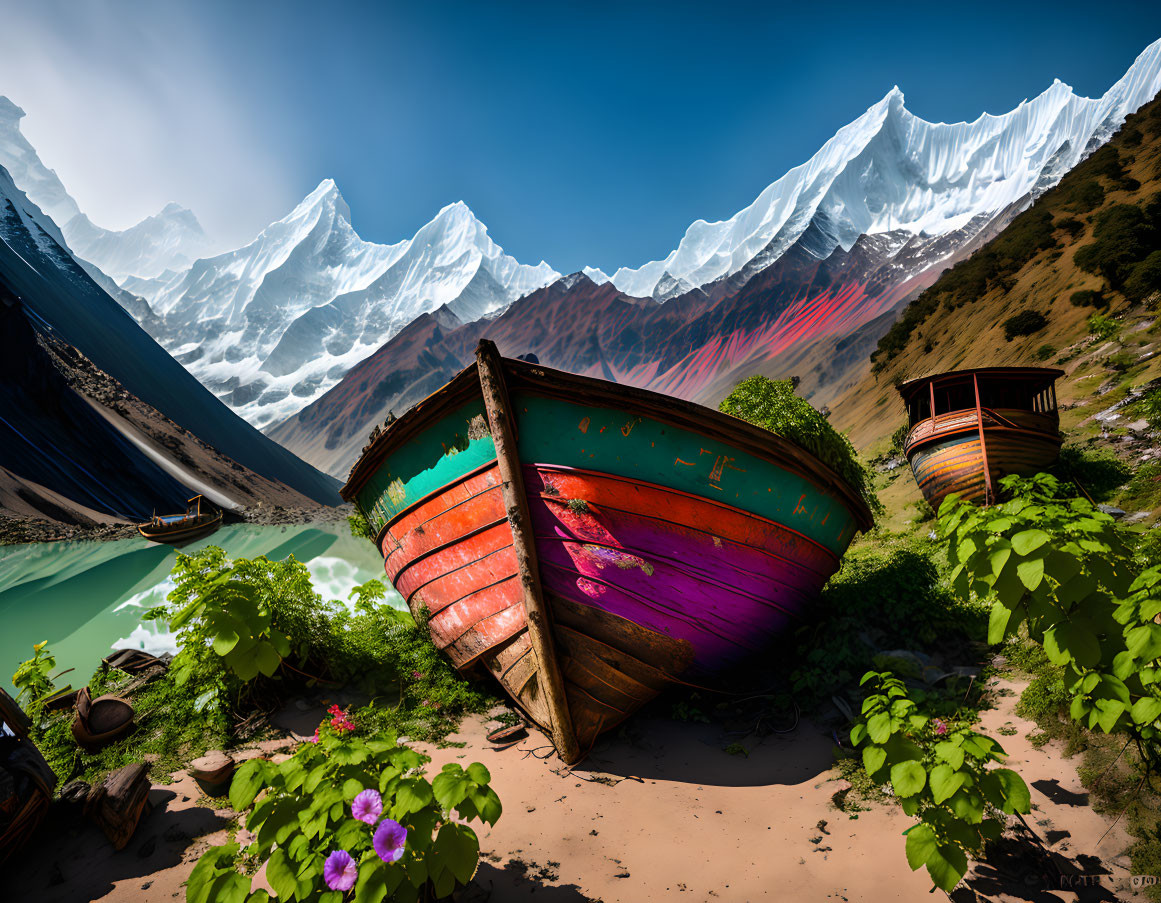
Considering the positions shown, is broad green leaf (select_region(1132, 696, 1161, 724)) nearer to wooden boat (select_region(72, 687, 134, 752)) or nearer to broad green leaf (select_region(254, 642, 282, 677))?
broad green leaf (select_region(254, 642, 282, 677))

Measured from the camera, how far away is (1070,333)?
19.8 metres

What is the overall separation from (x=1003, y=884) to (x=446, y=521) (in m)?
3.99

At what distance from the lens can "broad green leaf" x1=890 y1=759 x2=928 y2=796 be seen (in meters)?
2.30

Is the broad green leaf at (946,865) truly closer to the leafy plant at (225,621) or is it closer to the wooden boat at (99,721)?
the leafy plant at (225,621)

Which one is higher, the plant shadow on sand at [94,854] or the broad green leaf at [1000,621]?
the broad green leaf at [1000,621]

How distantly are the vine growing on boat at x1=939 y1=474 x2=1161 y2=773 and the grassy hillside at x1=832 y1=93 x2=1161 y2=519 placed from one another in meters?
5.66

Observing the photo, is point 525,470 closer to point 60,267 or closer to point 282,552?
point 282,552

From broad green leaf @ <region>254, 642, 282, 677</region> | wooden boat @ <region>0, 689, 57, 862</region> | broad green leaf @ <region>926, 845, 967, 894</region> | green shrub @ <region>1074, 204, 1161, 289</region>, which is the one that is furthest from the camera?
green shrub @ <region>1074, 204, 1161, 289</region>

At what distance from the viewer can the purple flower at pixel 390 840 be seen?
1896 mm

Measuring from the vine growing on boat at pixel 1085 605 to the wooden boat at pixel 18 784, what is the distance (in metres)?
5.47

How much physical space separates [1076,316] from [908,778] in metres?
26.4

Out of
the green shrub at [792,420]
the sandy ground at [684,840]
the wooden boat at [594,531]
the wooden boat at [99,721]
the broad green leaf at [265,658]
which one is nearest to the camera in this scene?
the sandy ground at [684,840]

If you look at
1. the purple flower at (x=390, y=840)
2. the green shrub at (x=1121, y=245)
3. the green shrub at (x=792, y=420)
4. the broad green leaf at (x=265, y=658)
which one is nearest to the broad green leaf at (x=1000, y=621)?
the green shrub at (x=792, y=420)

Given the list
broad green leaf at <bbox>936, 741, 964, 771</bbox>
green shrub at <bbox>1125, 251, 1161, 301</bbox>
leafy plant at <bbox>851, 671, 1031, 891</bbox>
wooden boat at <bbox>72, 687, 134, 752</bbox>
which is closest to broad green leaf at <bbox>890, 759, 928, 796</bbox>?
leafy plant at <bbox>851, 671, 1031, 891</bbox>
